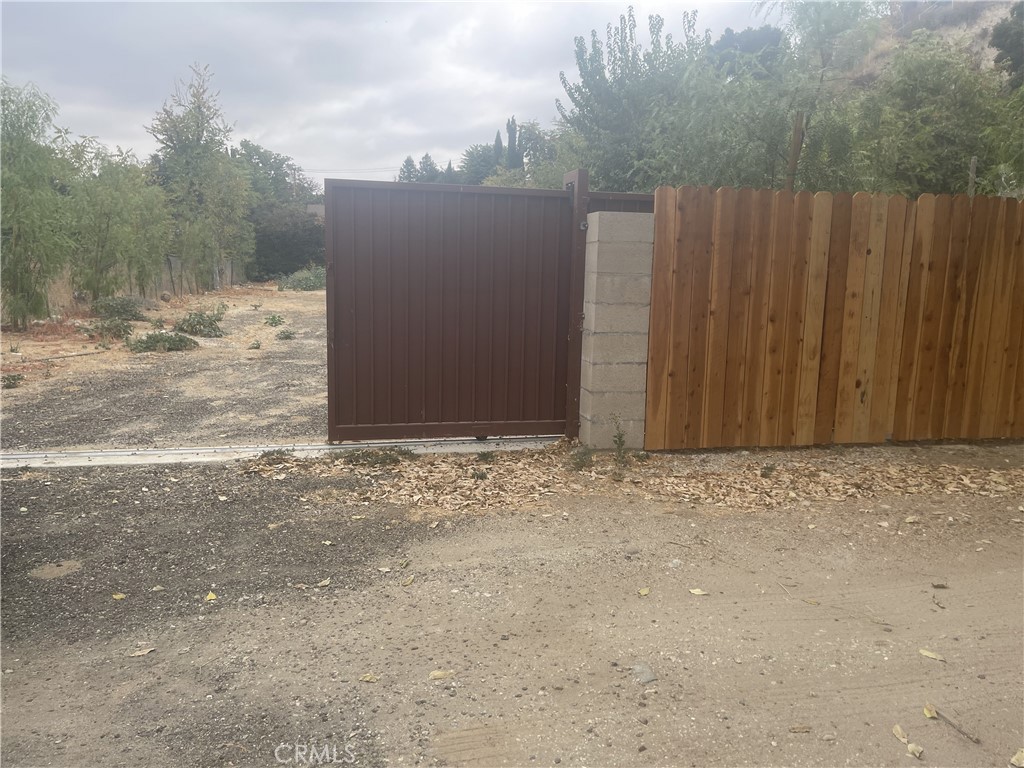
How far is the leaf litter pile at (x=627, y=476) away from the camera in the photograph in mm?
4859

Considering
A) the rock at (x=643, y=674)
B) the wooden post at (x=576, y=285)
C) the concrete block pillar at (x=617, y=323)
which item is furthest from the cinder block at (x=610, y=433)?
the rock at (x=643, y=674)

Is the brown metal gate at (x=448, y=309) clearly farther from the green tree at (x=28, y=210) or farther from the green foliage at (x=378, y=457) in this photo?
the green tree at (x=28, y=210)

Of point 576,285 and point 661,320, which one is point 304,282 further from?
point 661,320

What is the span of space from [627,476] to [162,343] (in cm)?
968

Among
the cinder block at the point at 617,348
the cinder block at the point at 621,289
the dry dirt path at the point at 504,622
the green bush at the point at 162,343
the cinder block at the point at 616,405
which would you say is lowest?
the dry dirt path at the point at 504,622

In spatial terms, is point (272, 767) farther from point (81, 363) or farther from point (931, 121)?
point (931, 121)

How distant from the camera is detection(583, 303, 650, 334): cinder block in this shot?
18.2 ft

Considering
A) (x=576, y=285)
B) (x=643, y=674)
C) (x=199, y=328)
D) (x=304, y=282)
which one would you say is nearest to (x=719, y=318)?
(x=576, y=285)

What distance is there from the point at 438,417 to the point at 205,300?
76.0 feet

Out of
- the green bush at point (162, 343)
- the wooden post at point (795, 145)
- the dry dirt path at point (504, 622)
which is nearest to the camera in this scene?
the dry dirt path at point (504, 622)

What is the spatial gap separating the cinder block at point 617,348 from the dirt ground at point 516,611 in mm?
773

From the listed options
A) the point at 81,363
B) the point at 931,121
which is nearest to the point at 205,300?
the point at 81,363

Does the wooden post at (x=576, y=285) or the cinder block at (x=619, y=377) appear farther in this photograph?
the wooden post at (x=576, y=285)

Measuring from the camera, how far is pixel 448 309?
5840mm
